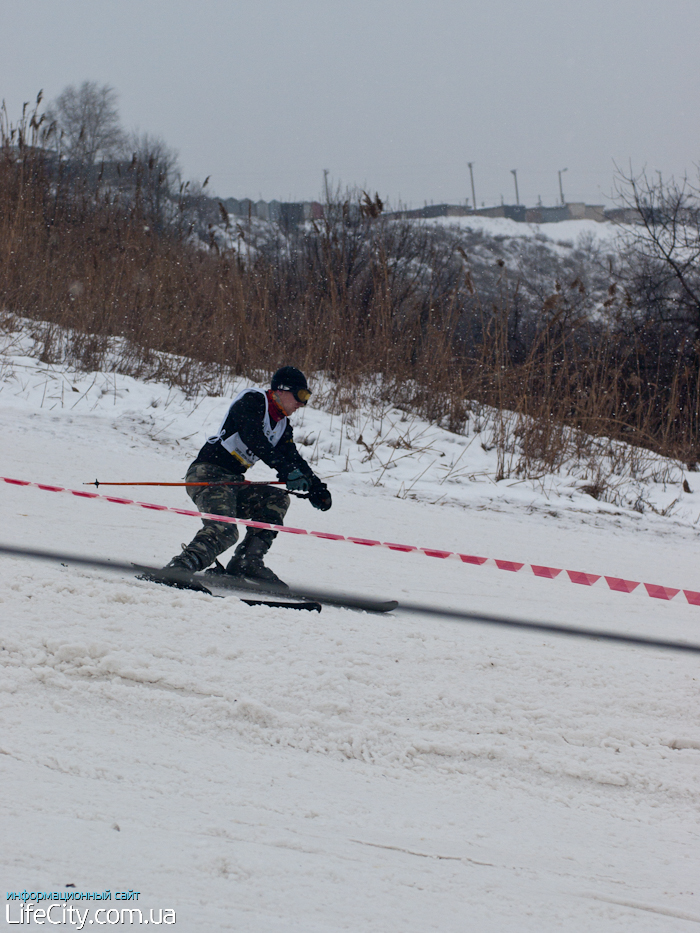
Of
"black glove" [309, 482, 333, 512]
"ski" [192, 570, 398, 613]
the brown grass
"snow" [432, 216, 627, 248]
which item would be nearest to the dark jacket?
"black glove" [309, 482, 333, 512]

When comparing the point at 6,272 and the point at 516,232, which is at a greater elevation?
the point at 516,232

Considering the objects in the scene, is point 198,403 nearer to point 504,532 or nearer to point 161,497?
point 161,497

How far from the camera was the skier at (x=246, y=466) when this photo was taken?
395cm

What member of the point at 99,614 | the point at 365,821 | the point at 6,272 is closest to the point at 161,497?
Result: the point at 99,614

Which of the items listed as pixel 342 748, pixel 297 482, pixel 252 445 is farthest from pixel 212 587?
pixel 342 748

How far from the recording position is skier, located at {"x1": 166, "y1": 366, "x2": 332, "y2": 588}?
3.95 metres

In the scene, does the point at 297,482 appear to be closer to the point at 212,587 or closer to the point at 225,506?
the point at 225,506

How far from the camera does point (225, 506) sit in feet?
13.1

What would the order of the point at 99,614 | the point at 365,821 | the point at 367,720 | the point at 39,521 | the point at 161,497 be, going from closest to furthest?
the point at 365,821
the point at 367,720
the point at 99,614
the point at 39,521
the point at 161,497

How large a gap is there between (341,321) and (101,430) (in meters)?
3.23

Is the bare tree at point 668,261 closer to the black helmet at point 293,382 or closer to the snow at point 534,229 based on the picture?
the black helmet at point 293,382

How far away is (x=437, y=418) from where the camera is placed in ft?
26.9

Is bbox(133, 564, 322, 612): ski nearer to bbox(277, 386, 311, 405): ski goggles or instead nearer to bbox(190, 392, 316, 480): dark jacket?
bbox(190, 392, 316, 480): dark jacket

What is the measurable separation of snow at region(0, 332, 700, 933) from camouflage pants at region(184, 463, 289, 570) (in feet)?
1.21
